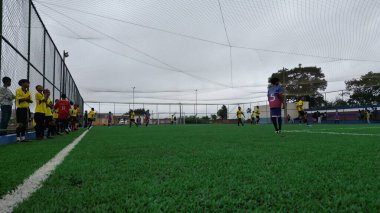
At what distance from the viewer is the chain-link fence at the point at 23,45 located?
21.2ft

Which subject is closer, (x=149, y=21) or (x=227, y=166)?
(x=227, y=166)

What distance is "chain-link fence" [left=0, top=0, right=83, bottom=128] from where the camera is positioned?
21.2 ft

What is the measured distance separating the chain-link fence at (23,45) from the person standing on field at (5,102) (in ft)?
0.72

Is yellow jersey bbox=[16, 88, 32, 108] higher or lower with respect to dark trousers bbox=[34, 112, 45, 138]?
higher

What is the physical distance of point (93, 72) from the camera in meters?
28.5

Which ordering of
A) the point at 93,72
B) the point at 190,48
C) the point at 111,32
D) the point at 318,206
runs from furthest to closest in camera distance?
the point at 93,72
the point at 190,48
the point at 111,32
the point at 318,206

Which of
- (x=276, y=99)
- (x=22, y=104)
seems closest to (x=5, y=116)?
(x=22, y=104)

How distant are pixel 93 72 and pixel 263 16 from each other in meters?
18.9

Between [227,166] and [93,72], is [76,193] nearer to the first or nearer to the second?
[227,166]

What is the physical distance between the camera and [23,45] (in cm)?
774

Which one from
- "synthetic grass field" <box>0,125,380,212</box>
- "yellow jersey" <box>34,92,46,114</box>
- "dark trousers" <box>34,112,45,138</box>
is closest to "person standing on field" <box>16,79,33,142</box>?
"yellow jersey" <box>34,92,46,114</box>

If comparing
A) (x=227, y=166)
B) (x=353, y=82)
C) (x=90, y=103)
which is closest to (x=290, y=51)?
(x=227, y=166)

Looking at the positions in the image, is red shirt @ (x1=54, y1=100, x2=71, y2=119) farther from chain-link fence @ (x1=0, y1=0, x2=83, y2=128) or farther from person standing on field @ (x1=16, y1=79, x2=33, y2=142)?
person standing on field @ (x1=16, y1=79, x2=33, y2=142)

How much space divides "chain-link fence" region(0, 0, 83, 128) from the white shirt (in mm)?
341
